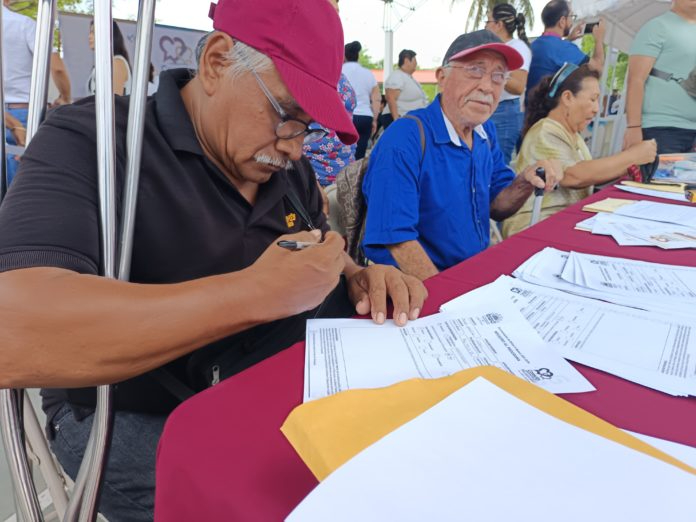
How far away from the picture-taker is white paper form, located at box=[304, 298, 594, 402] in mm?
547

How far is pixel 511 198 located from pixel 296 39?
4.01 feet

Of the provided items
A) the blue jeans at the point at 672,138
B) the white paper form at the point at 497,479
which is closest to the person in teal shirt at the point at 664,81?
the blue jeans at the point at 672,138

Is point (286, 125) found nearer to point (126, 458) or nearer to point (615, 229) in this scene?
point (126, 458)

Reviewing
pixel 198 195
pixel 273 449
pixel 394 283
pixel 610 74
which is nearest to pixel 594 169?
pixel 394 283

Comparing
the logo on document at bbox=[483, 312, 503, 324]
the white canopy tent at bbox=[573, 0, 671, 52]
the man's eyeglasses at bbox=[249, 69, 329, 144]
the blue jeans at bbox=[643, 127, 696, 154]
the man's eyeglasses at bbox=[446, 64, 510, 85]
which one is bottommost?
the logo on document at bbox=[483, 312, 503, 324]

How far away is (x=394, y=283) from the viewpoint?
786 millimetres

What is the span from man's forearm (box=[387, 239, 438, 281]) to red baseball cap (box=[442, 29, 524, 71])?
64 centimetres

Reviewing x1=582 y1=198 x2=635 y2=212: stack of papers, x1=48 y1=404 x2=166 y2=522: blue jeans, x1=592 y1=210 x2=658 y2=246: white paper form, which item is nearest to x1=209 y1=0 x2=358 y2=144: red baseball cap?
x1=48 y1=404 x2=166 y2=522: blue jeans

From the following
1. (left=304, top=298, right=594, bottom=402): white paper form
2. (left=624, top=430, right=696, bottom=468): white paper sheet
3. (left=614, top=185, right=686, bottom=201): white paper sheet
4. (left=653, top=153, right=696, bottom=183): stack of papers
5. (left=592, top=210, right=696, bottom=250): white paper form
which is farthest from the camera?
(left=653, top=153, right=696, bottom=183): stack of papers

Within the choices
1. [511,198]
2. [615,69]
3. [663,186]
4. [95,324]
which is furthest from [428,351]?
[615,69]

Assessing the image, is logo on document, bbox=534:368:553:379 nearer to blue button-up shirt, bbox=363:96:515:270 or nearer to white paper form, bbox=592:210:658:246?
white paper form, bbox=592:210:658:246

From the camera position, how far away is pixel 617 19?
4.29 metres

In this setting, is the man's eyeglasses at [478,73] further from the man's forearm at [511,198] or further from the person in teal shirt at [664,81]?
the person in teal shirt at [664,81]

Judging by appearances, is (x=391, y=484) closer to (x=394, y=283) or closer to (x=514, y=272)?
(x=394, y=283)
